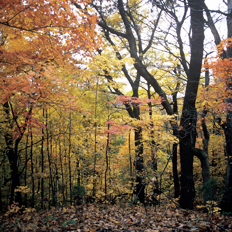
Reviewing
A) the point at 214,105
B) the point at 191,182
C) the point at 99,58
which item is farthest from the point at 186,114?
the point at 99,58

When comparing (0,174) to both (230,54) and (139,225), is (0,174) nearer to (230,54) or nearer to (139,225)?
(139,225)

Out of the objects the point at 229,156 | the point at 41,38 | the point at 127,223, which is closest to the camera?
the point at 127,223

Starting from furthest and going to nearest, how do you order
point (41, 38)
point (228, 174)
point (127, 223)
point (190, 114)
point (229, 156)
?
point (229, 156), point (228, 174), point (190, 114), point (41, 38), point (127, 223)

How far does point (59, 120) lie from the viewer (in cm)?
842

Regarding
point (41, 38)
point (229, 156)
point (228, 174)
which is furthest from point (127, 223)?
point (229, 156)

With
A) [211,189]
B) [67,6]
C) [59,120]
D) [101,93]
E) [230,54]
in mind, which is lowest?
[211,189]

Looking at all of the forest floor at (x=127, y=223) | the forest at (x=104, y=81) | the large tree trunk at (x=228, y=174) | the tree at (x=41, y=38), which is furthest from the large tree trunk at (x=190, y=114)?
the tree at (x=41, y=38)

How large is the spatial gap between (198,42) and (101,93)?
14.5ft

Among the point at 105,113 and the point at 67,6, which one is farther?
the point at 105,113

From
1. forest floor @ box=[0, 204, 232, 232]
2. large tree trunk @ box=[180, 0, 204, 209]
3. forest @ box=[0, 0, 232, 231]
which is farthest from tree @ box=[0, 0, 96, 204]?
large tree trunk @ box=[180, 0, 204, 209]

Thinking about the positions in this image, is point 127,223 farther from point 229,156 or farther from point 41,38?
point 229,156

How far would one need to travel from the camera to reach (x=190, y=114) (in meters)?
5.78

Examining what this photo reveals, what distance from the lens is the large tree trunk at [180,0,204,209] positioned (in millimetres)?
5816

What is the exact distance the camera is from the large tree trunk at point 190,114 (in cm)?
582
